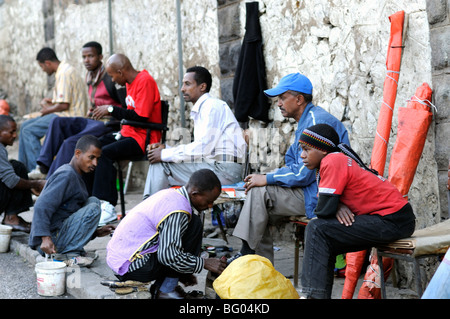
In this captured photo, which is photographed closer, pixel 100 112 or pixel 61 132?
pixel 100 112

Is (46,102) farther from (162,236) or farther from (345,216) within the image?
(345,216)

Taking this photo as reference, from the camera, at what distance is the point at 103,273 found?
446 centimetres

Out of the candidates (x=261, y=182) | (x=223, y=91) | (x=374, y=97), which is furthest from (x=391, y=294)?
(x=223, y=91)

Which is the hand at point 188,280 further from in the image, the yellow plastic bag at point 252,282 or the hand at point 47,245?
the hand at point 47,245

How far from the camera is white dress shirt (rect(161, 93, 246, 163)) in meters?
4.87

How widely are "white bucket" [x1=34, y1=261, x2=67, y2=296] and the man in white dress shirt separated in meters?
1.08

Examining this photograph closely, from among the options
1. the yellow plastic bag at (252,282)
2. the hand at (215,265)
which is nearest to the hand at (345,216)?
the yellow plastic bag at (252,282)

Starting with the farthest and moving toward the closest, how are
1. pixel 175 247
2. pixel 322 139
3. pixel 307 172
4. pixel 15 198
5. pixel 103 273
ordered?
pixel 15 198, pixel 103 273, pixel 307 172, pixel 175 247, pixel 322 139

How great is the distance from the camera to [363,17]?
442cm

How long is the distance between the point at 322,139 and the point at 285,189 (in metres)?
0.77

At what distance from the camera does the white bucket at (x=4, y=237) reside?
556 centimetres

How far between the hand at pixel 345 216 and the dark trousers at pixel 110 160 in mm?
2933

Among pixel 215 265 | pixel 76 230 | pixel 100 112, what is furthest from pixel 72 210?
pixel 100 112

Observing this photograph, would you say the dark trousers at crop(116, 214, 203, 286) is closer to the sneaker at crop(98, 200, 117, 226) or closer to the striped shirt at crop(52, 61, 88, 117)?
the sneaker at crop(98, 200, 117, 226)
